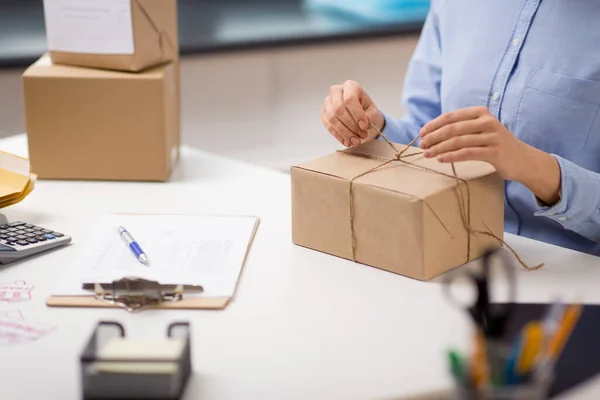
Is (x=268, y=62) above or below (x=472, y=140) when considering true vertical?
below

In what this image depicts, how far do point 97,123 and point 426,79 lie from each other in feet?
2.05

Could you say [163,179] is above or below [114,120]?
below

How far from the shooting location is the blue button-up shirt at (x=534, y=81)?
142 cm

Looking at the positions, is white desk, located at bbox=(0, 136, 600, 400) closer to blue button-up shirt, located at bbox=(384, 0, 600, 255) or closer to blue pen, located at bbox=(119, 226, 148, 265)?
blue pen, located at bbox=(119, 226, 148, 265)

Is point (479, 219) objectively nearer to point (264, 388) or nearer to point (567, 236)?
point (567, 236)

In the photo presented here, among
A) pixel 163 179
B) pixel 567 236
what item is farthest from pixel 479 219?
pixel 163 179

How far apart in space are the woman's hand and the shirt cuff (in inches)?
2.5

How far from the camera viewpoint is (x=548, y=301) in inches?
44.9

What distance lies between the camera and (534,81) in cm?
147

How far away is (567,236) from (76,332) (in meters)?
0.83

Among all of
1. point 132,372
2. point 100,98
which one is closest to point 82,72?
point 100,98

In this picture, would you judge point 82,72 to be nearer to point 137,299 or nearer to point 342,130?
point 342,130

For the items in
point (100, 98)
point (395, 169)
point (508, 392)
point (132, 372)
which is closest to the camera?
point (508, 392)

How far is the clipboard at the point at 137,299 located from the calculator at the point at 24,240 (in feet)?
0.48
